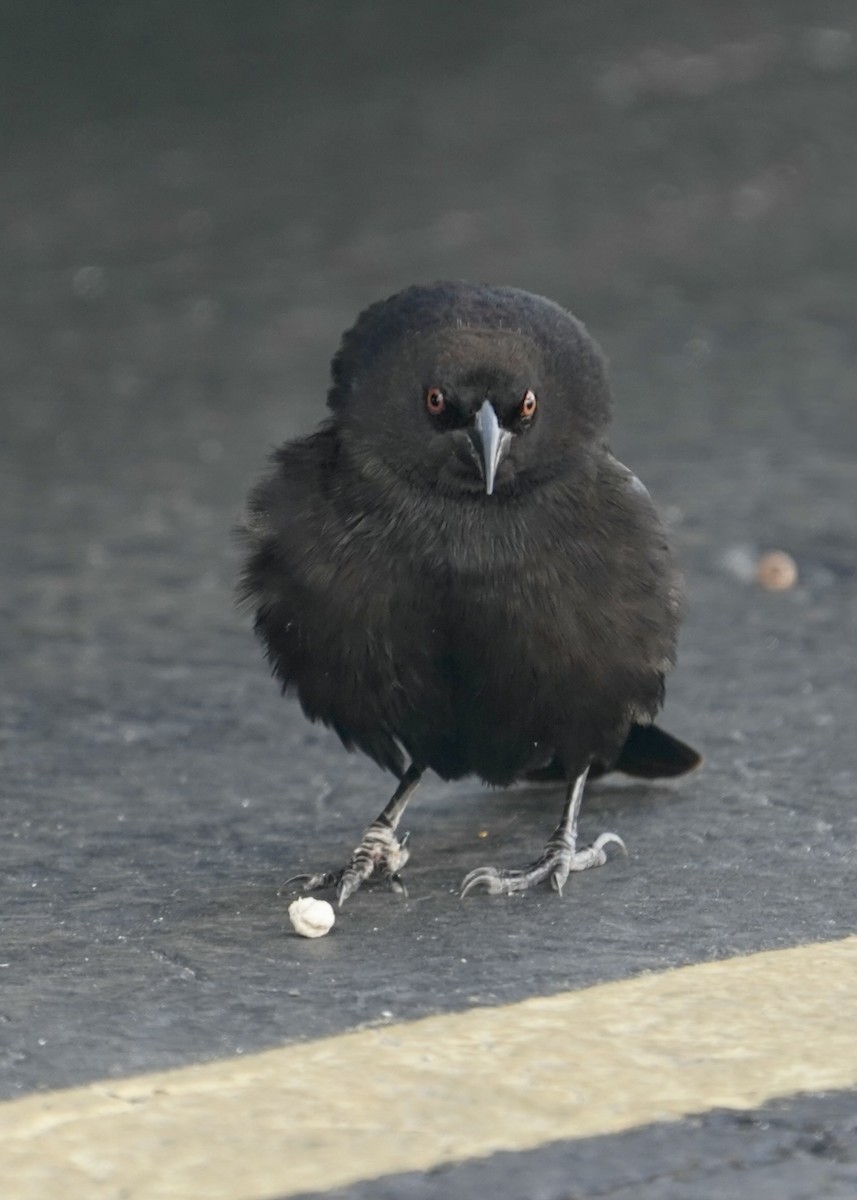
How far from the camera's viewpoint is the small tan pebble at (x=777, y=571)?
5.88m

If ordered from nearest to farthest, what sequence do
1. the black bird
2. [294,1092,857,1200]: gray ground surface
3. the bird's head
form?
1. [294,1092,857,1200]: gray ground surface
2. the black bird
3. the bird's head

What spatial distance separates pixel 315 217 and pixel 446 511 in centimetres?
640

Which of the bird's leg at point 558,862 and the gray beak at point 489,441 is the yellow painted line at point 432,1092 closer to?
A: the bird's leg at point 558,862

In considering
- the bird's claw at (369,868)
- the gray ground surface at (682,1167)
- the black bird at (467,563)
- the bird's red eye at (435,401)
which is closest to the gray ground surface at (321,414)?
the bird's claw at (369,868)

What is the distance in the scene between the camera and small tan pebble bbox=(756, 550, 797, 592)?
5875 millimetres

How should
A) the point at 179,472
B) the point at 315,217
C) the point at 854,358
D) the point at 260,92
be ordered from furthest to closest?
the point at 260,92 → the point at 315,217 → the point at 854,358 → the point at 179,472

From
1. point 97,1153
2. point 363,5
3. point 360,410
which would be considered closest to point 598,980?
point 97,1153

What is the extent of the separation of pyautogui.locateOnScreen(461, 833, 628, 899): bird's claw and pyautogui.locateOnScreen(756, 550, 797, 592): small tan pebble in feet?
6.87

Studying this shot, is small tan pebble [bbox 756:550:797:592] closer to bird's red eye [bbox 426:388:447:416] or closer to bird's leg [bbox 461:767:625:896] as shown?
bird's leg [bbox 461:767:625:896]

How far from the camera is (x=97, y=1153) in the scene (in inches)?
96.8

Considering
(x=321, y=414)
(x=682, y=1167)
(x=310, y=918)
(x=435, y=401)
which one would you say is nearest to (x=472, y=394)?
(x=435, y=401)

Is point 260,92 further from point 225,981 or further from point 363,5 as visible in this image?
point 225,981

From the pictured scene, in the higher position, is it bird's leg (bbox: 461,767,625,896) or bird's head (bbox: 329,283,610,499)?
bird's head (bbox: 329,283,610,499)

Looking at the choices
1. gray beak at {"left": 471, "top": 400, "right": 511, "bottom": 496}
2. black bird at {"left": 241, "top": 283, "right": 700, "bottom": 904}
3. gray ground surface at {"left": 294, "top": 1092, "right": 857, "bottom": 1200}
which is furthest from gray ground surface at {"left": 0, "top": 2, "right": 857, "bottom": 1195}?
gray beak at {"left": 471, "top": 400, "right": 511, "bottom": 496}
